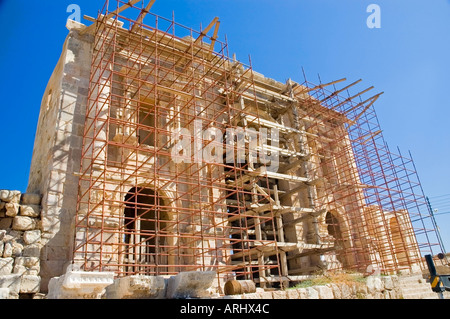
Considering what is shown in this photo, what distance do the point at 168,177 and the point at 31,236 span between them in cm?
405

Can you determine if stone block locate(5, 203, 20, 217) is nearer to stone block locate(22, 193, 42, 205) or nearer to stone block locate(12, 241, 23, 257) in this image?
stone block locate(22, 193, 42, 205)

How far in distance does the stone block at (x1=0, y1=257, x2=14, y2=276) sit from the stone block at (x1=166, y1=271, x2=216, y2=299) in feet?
12.3

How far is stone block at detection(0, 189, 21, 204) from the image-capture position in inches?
332

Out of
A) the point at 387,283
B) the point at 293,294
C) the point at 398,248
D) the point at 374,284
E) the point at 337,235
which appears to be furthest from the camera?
the point at 337,235

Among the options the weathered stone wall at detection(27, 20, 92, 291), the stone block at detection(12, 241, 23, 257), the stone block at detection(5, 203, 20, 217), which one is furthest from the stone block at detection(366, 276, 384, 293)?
the stone block at detection(5, 203, 20, 217)

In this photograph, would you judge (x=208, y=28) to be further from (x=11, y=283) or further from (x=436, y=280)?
(x=436, y=280)

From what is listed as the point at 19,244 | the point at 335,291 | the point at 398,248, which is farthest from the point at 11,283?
the point at 398,248

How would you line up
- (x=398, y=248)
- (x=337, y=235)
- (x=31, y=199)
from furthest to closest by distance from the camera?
1. (x=337, y=235)
2. (x=398, y=248)
3. (x=31, y=199)

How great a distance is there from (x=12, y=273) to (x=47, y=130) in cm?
442

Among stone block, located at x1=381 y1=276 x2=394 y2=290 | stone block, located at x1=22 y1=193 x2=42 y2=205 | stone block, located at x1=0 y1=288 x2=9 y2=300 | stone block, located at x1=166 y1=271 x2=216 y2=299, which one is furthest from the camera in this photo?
stone block, located at x1=381 y1=276 x2=394 y2=290

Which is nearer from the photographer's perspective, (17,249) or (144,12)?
(17,249)

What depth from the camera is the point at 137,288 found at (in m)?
6.05
